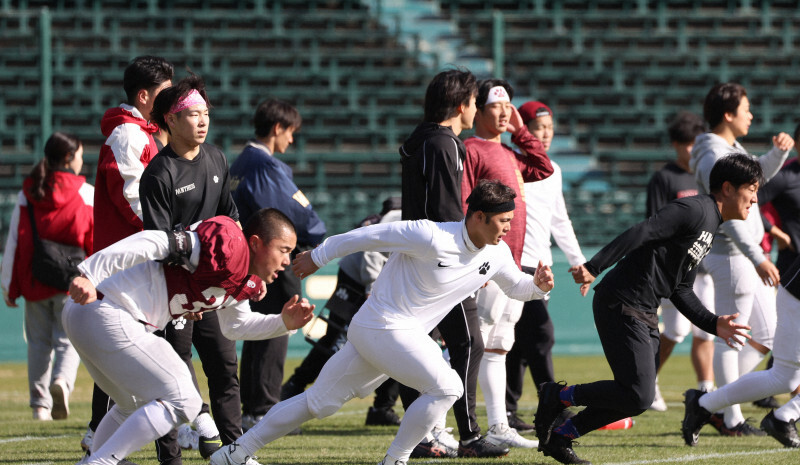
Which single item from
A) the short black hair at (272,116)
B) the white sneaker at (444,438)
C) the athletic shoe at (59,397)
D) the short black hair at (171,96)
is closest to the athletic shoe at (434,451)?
the white sneaker at (444,438)

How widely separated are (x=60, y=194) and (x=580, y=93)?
31.9ft

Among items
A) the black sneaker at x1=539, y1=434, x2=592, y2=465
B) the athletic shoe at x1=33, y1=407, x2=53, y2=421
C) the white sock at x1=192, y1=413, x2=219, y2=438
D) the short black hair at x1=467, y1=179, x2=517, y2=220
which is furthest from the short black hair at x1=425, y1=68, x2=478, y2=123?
the athletic shoe at x1=33, y1=407, x2=53, y2=421

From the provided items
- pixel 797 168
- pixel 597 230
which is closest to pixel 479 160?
pixel 797 168

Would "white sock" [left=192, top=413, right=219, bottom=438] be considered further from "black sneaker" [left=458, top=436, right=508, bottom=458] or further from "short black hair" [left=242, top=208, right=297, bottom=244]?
"short black hair" [left=242, top=208, right=297, bottom=244]

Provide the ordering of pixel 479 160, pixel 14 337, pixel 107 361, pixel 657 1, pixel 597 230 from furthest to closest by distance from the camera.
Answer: pixel 657 1
pixel 597 230
pixel 14 337
pixel 479 160
pixel 107 361

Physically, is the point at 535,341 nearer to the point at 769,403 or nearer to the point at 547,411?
the point at 547,411

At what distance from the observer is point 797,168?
7.00 metres

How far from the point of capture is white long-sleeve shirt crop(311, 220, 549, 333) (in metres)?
4.52

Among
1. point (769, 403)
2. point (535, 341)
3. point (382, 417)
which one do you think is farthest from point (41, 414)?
point (769, 403)

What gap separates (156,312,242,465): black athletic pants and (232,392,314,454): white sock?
1.54 ft

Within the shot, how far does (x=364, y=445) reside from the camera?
5.89 metres

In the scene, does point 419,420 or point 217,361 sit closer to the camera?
point 419,420

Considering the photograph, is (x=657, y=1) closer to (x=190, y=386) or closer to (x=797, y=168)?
(x=797, y=168)

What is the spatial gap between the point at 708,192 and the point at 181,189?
10.7ft
